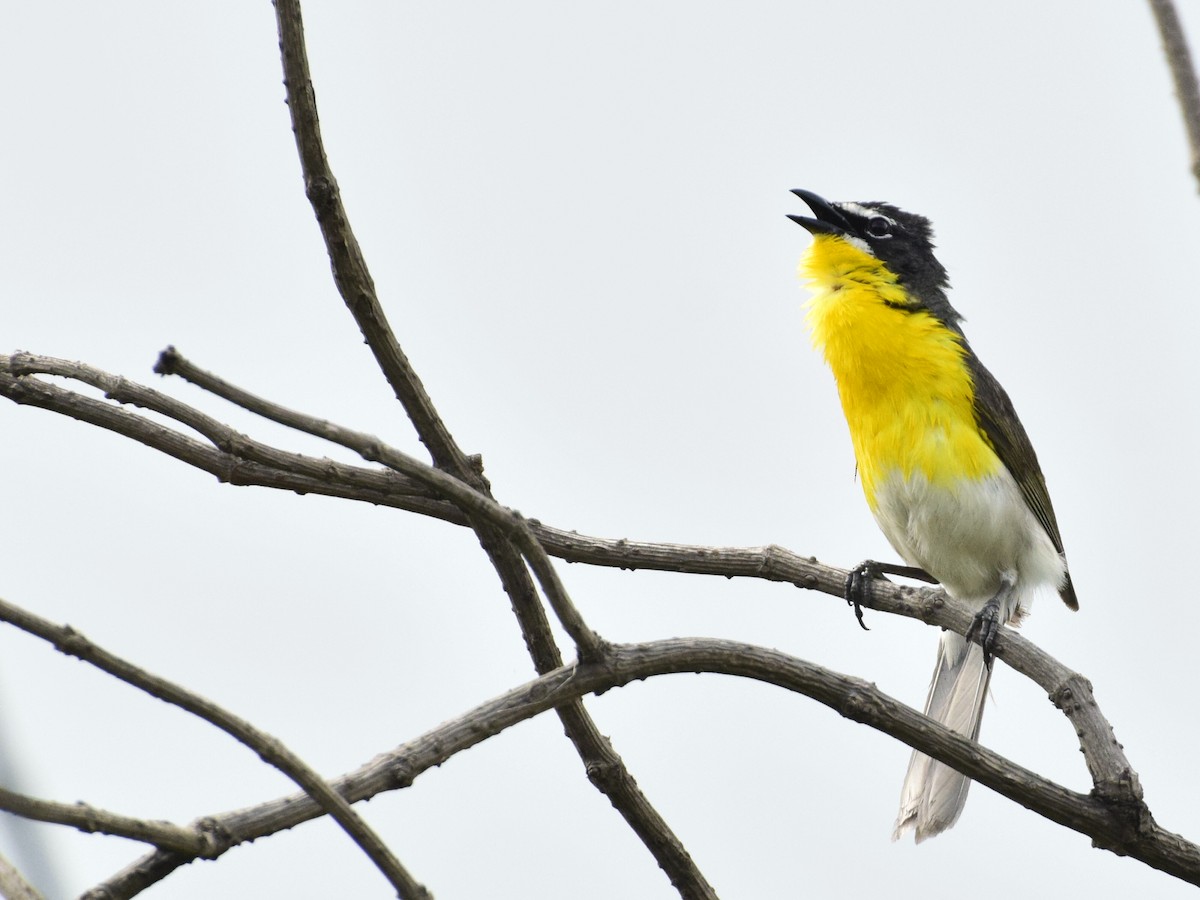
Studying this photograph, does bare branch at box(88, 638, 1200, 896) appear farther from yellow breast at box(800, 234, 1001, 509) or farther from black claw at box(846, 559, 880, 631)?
yellow breast at box(800, 234, 1001, 509)

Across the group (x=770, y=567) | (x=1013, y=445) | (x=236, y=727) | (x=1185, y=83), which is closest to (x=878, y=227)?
(x=1013, y=445)

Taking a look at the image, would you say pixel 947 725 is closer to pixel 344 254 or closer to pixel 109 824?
pixel 344 254

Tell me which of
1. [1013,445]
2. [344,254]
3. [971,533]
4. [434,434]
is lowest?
[434,434]

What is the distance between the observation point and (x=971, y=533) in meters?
5.39

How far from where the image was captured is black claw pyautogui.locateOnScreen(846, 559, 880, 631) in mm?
4629

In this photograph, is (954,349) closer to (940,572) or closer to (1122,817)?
(940,572)

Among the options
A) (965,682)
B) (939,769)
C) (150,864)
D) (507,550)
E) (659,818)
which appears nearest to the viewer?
(150,864)

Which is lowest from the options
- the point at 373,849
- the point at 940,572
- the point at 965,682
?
the point at 373,849

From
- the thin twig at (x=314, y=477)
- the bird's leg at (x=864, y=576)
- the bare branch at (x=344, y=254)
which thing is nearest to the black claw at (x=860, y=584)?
the bird's leg at (x=864, y=576)

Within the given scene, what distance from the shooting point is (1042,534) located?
5.59 metres

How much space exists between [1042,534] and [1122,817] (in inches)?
98.2

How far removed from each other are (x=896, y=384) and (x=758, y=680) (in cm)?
284

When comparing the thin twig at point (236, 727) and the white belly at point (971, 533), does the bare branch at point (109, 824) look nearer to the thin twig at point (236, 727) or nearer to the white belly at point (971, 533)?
the thin twig at point (236, 727)

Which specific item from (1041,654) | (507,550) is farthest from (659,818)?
(1041,654)
